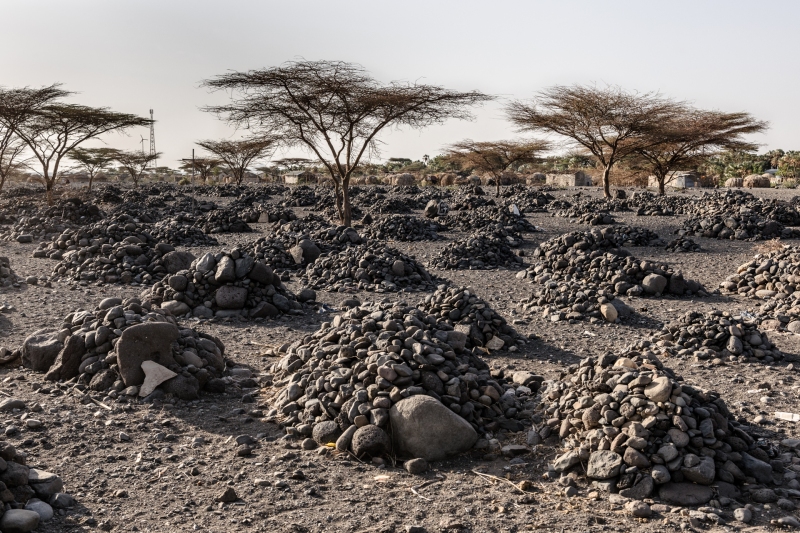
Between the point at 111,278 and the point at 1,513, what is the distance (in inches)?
340

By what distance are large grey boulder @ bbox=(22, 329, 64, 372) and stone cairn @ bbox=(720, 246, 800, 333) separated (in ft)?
26.4

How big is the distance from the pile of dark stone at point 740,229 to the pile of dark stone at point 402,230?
21.7ft

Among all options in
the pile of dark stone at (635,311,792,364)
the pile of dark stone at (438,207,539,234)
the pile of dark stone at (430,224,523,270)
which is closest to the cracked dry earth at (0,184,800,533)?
the pile of dark stone at (635,311,792,364)

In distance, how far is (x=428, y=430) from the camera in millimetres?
4453

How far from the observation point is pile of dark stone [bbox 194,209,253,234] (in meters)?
Answer: 20.1

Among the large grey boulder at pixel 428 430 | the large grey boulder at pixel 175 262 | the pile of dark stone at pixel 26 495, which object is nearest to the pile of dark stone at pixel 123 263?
the large grey boulder at pixel 175 262

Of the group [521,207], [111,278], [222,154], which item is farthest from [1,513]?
[222,154]

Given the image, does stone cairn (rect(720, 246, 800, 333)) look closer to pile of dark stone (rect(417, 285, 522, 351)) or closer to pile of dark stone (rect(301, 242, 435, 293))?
pile of dark stone (rect(417, 285, 522, 351))

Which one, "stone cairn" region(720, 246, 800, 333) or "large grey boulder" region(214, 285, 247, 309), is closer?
"stone cairn" region(720, 246, 800, 333)

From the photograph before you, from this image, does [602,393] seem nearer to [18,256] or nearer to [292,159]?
[18,256]

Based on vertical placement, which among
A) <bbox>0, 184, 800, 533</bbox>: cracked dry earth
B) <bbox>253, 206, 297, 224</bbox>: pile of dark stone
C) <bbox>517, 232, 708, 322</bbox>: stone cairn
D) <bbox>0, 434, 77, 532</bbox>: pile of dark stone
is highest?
<bbox>253, 206, 297, 224</bbox>: pile of dark stone

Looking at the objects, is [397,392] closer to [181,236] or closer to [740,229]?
[181,236]

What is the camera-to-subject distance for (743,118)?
103 feet

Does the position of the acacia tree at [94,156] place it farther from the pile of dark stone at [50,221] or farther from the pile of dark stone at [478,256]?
the pile of dark stone at [478,256]
